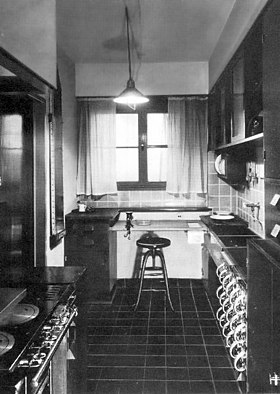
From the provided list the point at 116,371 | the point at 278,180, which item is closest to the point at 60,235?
the point at 116,371

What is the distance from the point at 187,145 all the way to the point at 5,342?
4277 millimetres

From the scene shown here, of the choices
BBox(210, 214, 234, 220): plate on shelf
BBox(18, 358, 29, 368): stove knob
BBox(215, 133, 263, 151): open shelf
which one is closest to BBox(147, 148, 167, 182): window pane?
BBox(210, 214, 234, 220): plate on shelf

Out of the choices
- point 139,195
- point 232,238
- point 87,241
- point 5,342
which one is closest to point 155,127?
point 139,195

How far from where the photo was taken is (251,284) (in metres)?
2.46

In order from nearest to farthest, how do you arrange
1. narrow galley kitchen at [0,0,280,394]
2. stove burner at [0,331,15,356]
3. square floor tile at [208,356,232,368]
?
stove burner at [0,331,15,356] < narrow galley kitchen at [0,0,280,394] < square floor tile at [208,356,232,368]

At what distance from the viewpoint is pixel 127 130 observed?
5812 millimetres

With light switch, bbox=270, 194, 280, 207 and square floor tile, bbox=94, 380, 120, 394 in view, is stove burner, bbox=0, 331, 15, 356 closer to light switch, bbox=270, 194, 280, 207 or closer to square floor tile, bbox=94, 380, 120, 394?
light switch, bbox=270, 194, 280, 207

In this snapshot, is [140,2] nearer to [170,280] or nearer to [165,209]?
[165,209]

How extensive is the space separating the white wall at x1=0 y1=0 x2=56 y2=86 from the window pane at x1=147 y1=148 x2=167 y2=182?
3963 millimetres

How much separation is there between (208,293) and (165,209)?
118 cm

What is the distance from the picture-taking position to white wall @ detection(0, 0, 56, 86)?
1.33 m

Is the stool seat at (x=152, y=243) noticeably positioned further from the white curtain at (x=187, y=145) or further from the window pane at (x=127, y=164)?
the window pane at (x=127, y=164)

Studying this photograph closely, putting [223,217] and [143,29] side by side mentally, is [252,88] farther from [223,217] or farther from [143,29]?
[223,217]

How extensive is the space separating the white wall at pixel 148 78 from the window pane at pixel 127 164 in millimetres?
752
